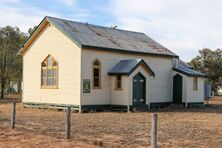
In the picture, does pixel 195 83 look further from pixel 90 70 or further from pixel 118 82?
pixel 90 70

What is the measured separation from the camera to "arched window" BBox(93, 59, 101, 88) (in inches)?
1118

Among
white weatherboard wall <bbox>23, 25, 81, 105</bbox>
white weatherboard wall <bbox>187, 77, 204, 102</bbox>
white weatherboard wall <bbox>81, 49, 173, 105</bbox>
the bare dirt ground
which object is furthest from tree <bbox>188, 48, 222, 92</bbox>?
the bare dirt ground

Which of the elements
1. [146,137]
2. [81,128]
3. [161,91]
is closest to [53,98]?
[161,91]

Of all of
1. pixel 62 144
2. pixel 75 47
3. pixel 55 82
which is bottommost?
pixel 62 144

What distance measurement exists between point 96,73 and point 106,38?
352 cm

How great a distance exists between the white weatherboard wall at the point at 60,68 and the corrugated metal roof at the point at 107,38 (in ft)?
1.72

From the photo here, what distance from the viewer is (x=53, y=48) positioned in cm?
2953

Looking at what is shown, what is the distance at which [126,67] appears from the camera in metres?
29.0

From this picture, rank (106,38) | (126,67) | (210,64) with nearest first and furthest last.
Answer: (126,67) → (106,38) → (210,64)

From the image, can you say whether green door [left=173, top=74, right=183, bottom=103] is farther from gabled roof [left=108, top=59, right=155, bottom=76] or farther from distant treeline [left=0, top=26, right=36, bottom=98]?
distant treeline [left=0, top=26, right=36, bottom=98]

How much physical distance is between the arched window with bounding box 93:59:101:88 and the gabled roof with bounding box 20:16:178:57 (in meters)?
1.09

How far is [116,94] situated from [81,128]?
1196 cm

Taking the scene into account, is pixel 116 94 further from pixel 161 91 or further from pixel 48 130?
pixel 48 130

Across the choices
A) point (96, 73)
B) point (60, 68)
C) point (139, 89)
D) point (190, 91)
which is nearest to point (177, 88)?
point (190, 91)
